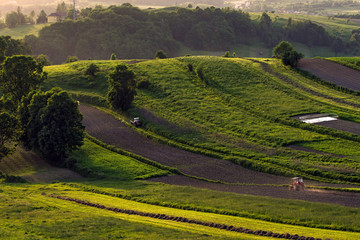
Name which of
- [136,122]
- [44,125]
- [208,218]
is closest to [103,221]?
[208,218]

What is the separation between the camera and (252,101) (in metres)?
104

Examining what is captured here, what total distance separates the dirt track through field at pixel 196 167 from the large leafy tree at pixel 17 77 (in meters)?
15.4

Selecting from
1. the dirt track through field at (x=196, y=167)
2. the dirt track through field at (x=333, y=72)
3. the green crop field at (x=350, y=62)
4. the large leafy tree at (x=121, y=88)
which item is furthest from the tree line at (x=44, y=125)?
the green crop field at (x=350, y=62)

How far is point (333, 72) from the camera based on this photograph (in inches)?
4985

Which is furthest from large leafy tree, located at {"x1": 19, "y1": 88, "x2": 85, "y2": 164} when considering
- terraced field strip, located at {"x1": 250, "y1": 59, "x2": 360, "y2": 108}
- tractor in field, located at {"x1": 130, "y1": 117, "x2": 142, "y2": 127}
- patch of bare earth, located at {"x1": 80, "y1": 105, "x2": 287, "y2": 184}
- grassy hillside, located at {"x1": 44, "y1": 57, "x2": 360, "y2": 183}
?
terraced field strip, located at {"x1": 250, "y1": 59, "x2": 360, "y2": 108}

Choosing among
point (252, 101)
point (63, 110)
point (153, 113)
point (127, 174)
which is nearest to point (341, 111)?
point (252, 101)

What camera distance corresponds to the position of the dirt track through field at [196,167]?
58978mm

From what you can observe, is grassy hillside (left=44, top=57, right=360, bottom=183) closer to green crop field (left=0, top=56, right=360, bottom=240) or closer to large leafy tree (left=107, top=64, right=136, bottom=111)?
green crop field (left=0, top=56, right=360, bottom=240)

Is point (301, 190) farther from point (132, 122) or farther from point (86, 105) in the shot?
point (86, 105)

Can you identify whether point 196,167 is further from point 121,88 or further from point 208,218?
point 121,88

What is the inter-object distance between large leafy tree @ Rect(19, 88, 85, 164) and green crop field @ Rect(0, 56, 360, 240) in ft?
9.33

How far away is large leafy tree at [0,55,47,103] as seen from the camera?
309ft

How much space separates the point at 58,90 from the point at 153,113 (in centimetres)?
2436

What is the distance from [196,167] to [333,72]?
7086 cm
